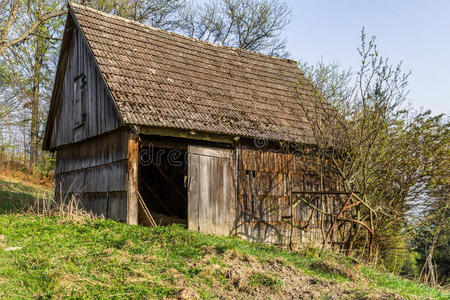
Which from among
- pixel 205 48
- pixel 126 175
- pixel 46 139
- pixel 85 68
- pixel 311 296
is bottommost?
pixel 311 296

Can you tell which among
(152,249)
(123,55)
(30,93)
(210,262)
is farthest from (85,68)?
(30,93)

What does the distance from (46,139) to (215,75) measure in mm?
6720

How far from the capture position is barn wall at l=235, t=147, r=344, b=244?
35.4 feet

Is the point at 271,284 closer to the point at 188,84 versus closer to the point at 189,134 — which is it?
the point at 189,134

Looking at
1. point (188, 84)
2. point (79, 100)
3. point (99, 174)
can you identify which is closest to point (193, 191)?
point (99, 174)

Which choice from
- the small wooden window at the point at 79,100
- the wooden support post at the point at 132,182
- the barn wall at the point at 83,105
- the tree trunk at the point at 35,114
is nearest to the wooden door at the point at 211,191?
the wooden support post at the point at 132,182

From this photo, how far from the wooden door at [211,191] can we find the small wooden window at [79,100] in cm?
390

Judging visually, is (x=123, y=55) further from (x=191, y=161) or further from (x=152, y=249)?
(x=152, y=249)

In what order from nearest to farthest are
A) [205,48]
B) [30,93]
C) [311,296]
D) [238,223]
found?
[311,296]
[238,223]
[205,48]
[30,93]

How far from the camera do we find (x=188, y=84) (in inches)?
450

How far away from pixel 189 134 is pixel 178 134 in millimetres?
294

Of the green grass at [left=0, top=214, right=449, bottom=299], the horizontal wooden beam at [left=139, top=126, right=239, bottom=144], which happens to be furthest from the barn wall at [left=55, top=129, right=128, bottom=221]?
the green grass at [left=0, top=214, right=449, bottom=299]

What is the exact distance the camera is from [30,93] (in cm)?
2223

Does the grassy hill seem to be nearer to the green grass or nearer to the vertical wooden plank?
the green grass
